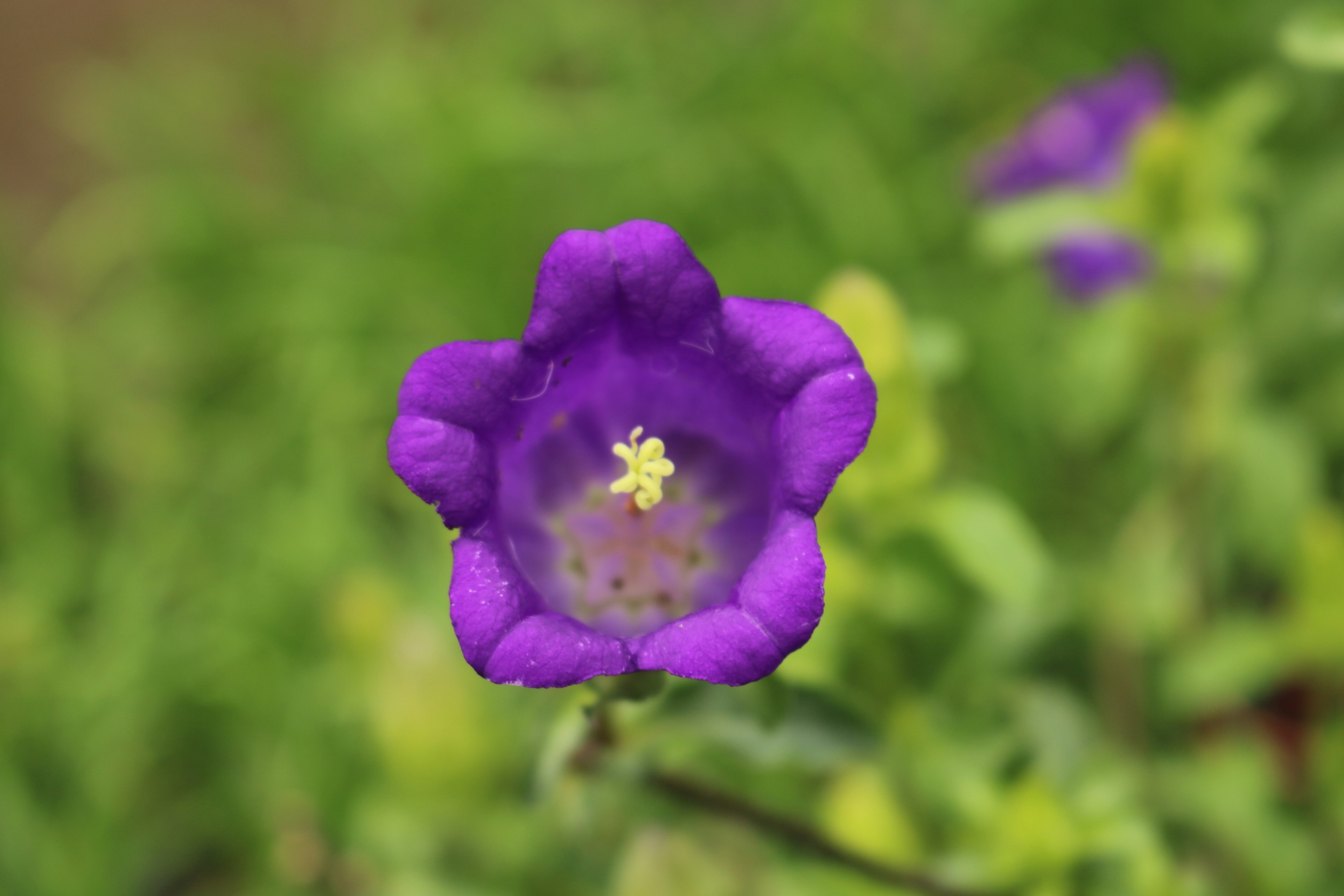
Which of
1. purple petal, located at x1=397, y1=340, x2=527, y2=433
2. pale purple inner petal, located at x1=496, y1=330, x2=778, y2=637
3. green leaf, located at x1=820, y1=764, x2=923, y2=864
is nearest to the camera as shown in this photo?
purple petal, located at x1=397, y1=340, x2=527, y2=433

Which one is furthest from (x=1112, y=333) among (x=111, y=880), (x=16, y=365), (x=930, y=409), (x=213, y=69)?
(x=213, y=69)

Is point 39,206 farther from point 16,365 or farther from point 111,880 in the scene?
point 111,880


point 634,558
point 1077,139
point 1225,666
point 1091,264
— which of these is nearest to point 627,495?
point 634,558

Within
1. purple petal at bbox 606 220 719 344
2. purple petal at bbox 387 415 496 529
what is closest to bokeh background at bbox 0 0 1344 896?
purple petal at bbox 387 415 496 529

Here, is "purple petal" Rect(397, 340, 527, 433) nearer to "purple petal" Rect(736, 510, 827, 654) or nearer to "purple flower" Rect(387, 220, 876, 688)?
"purple flower" Rect(387, 220, 876, 688)

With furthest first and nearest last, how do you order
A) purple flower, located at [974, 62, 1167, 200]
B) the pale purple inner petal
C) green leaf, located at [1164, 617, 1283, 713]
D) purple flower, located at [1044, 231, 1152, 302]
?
1. purple flower, located at [974, 62, 1167, 200]
2. purple flower, located at [1044, 231, 1152, 302]
3. green leaf, located at [1164, 617, 1283, 713]
4. the pale purple inner petal

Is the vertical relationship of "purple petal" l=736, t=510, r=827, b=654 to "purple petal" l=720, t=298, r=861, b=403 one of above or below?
below
